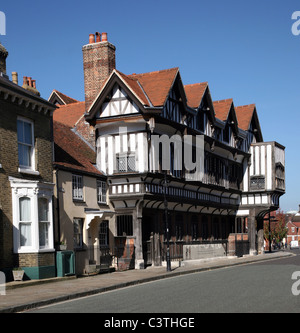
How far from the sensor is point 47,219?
20.2 meters

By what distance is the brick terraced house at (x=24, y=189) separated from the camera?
18750mm

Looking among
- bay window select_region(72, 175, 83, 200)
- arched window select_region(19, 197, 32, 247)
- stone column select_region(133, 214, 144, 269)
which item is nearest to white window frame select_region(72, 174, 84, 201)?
bay window select_region(72, 175, 83, 200)

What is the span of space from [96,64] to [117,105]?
3533mm

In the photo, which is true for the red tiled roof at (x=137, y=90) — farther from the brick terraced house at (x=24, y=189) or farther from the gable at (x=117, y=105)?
the brick terraced house at (x=24, y=189)

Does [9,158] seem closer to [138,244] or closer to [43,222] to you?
[43,222]

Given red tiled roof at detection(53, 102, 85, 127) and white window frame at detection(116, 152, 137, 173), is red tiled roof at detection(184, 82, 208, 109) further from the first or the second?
white window frame at detection(116, 152, 137, 173)

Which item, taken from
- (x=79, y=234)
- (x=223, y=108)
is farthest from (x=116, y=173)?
(x=223, y=108)

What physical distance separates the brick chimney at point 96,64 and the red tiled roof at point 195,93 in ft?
18.1

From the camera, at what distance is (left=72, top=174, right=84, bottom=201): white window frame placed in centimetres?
2395

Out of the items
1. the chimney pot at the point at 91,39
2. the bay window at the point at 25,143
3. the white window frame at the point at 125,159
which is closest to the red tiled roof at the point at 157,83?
the white window frame at the point at 125,159

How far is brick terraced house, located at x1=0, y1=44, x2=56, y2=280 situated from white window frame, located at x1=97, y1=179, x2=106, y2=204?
572 centimetres

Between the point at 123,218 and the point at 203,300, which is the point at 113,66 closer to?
the point at 123,218

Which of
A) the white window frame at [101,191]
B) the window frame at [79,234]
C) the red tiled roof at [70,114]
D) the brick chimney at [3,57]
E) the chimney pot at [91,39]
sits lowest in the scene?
the window frame at [79,234]
